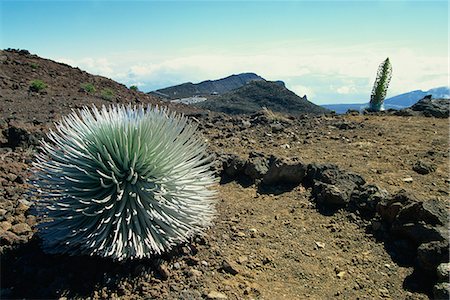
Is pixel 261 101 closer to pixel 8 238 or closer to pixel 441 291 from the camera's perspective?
pixel 8 238

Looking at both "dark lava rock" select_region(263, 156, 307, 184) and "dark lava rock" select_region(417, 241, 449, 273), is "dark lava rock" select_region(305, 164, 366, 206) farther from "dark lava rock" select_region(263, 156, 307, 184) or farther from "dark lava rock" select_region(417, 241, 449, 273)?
"dark lava rock" select_region(417, 241, 449, 273)

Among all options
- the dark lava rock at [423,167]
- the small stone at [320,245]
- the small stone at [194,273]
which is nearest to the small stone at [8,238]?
the small stone at [194,273]

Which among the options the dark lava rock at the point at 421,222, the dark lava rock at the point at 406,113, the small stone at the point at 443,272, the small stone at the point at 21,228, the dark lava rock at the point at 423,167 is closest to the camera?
the small stone at the point at 443,272

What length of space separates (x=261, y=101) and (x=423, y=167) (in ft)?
50.5

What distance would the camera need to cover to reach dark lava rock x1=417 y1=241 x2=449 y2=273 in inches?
114

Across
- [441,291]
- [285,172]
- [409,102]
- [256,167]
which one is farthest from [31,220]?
[409,102]

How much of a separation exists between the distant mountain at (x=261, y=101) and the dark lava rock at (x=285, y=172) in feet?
41.1

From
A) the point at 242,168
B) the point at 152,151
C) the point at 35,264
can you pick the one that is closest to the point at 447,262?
the point at 152,151

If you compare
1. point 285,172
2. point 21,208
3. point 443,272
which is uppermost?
point 285,172

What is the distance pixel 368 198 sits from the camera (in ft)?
12.8

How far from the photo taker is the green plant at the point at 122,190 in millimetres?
2754

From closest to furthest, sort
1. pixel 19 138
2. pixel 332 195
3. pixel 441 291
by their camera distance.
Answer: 1. pixel 441 291
2. pixel 332 195
3. pixel 19 138

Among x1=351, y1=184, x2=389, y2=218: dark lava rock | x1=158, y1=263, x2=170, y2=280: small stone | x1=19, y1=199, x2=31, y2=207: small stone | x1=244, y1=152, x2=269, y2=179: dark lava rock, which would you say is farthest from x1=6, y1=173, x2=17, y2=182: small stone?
x1=351, y1=184, x2=389, y2=218: dark lava rock

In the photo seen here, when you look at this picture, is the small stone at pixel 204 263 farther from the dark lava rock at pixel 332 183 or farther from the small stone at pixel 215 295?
the dark lava rock at pixel 332 183
